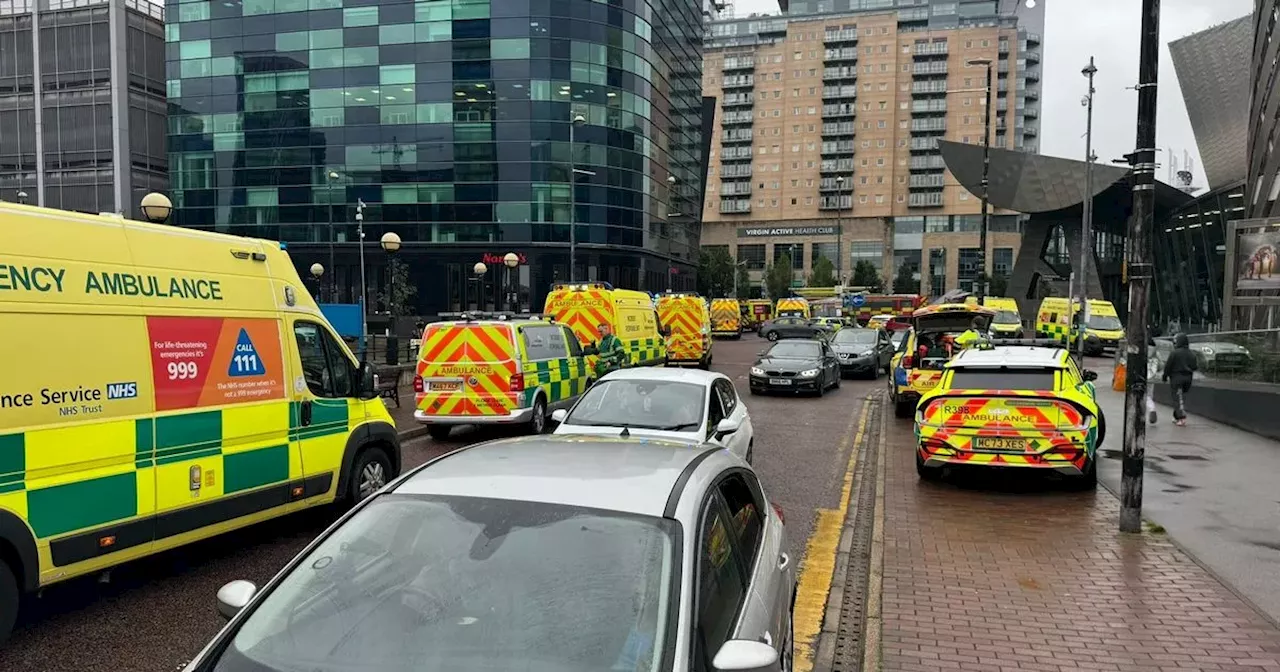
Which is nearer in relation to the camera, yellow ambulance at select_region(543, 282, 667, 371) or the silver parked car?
the silver parked car

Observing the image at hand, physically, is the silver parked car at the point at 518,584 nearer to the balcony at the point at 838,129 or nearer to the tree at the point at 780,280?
the tree at the point at 780,280

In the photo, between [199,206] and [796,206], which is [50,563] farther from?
[796,206]

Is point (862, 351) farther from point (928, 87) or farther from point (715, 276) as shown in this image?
point (928, 87)

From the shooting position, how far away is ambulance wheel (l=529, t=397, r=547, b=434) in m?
12.0

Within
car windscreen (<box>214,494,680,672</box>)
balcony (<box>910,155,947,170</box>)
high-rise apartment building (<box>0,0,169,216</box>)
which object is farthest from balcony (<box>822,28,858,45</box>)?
→ car windscreen (<box>214,494,680,672</box>)

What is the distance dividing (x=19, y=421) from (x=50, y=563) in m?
0.82

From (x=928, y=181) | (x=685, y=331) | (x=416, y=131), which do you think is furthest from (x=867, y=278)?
(x=685, y=331)

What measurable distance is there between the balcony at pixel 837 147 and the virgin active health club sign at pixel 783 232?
1052cm

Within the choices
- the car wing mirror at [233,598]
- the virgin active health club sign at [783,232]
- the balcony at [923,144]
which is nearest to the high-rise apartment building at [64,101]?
the car wing mirror at [233,598]

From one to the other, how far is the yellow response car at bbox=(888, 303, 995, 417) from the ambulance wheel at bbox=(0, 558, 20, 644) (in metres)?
12.8

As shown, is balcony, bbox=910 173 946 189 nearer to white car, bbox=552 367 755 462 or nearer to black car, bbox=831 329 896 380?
black car, bbox=831 329 896 380

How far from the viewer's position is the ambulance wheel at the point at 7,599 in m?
4.09

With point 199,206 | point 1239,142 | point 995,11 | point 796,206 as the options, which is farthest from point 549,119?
point 995,11

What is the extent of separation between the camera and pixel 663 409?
758 cm
